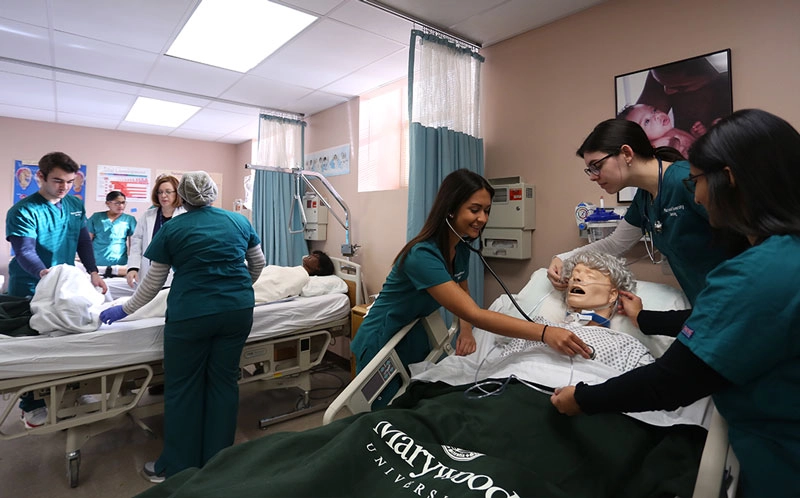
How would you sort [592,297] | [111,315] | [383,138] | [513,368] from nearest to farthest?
[513,368]
[592,297]
[111,315]
[383,138]

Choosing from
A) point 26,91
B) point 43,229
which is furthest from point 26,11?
point 26,91

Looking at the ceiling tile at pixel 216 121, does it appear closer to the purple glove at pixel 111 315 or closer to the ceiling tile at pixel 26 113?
the ceiling tile at pixel 26 113

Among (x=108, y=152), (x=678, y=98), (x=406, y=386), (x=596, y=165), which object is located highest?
(x=108, y=152)

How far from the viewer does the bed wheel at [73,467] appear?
1793 mm

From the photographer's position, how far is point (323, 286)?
2795 millimetres

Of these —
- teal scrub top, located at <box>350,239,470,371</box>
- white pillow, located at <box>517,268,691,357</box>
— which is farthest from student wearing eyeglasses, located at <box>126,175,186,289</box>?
white pillow, located at <box>517,268,691,357</box>

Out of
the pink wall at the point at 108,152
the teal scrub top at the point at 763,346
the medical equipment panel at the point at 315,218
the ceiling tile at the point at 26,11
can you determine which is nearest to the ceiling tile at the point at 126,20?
the ceiling tile at the point at 26,11

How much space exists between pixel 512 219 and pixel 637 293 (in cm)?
75

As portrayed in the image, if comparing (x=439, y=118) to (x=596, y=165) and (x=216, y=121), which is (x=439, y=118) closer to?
(x=596, y=165)

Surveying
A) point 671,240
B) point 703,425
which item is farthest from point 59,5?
point 703,425

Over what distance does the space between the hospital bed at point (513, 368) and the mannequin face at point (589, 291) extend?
83 mm

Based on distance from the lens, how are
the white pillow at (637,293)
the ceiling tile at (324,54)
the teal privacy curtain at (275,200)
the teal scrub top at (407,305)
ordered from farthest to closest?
the teal privacy curtain at (275,200) < the ceiling tile at (324,54) < the white pillow at (637,293) < the teal scrub top at (407,305)

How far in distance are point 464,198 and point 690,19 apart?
1.27 metres

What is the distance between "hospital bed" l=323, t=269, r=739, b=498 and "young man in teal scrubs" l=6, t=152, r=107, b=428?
5.29 feet
